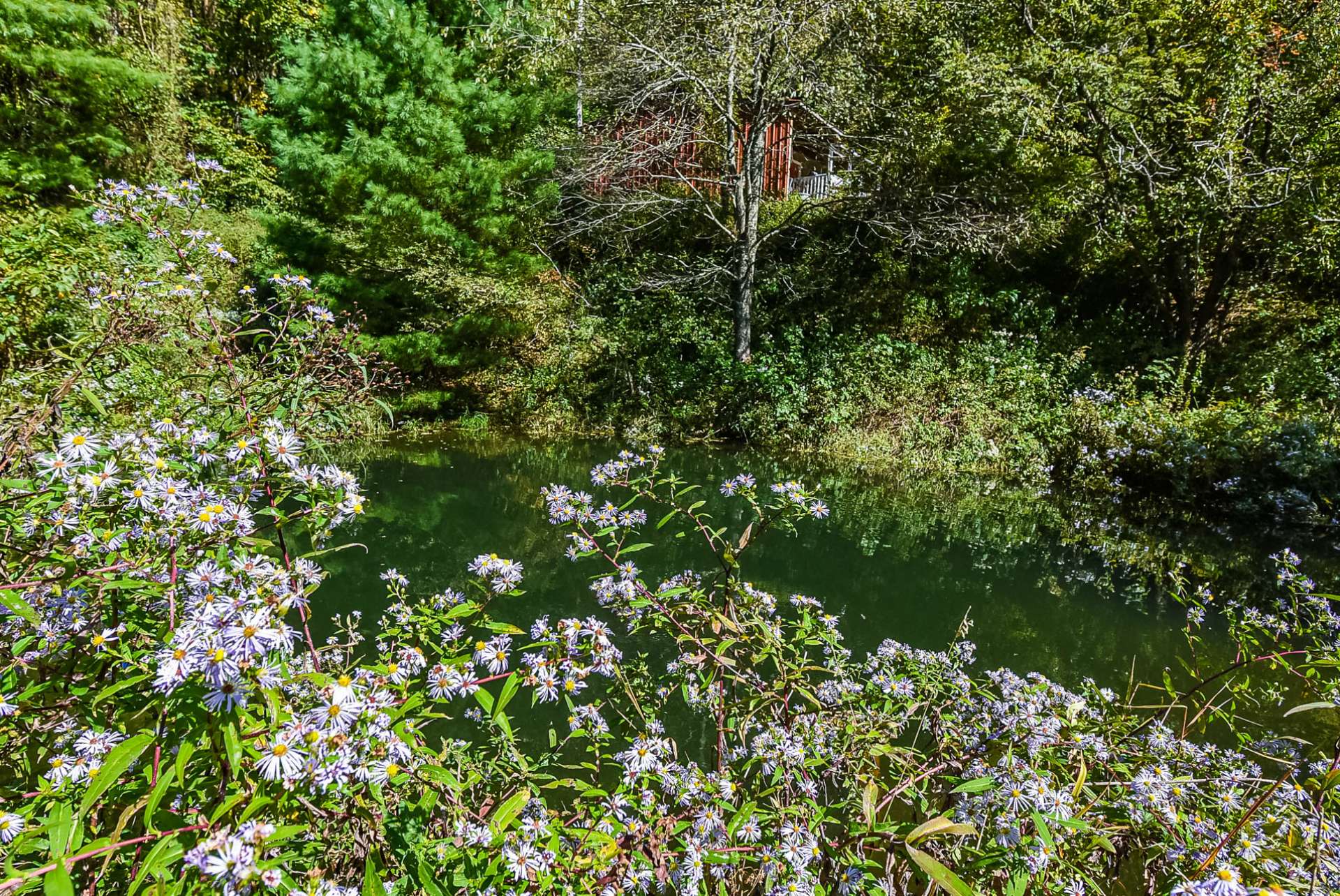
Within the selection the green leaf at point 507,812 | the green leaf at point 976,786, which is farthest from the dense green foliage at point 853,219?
the green leaf at point 507,812

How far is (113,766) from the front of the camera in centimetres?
79

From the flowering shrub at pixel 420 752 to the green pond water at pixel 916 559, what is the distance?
1.81m

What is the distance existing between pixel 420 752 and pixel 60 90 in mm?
11646

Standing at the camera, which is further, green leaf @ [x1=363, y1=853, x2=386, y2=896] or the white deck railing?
the white deck railing

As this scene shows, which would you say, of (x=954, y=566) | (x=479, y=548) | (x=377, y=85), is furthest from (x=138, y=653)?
(x=377, y=85)

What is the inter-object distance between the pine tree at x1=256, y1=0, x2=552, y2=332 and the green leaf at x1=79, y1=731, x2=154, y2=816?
9.05 metres

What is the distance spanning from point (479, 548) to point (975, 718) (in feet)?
11.9

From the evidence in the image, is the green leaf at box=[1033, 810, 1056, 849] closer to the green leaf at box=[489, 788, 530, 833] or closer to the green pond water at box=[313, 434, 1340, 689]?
the green leaf at box=[489, 788, 530, 833]

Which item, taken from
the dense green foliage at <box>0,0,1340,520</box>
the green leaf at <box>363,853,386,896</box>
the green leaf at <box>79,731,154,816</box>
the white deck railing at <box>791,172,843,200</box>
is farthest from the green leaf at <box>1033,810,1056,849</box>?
the white deck railing at <box>791,172,843,200</box>

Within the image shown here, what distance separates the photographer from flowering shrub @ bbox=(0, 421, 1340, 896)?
92 centimetres

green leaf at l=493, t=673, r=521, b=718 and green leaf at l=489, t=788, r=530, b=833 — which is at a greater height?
green leaf at l=493, t=673, r=521, b=718

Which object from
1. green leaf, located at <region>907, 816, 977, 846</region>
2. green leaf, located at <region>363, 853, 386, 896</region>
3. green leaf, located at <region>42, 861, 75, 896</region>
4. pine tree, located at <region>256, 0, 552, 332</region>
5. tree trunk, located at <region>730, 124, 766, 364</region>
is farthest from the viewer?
tree trunk, located at <region>730, 124, 766, 364</region>

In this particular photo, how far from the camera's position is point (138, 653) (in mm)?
→ 1004

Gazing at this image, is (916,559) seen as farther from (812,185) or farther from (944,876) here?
(812,185)
